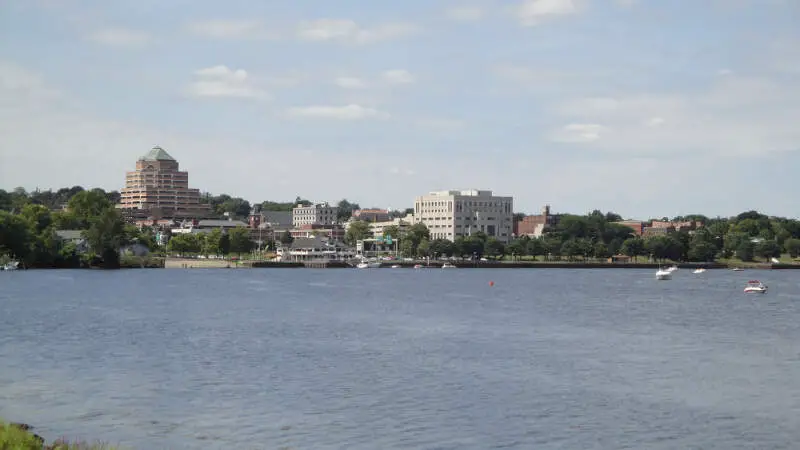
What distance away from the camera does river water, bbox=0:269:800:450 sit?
32812 millimetres

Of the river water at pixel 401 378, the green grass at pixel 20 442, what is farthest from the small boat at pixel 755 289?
the green grass at pixel 20 442

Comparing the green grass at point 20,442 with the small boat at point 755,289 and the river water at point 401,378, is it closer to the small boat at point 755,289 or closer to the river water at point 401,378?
the river water at point 401,378

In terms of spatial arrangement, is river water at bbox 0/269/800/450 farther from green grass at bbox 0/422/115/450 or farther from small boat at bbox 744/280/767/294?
small boat at bbox 744/280/767/294

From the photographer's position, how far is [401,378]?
44.3 metres

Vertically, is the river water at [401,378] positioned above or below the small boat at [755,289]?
below

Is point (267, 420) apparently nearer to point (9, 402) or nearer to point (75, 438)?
point (75, 438)

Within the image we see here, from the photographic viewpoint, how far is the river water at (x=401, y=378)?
3281cm

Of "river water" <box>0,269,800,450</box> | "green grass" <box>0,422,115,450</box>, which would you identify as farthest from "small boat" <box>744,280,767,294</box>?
"green grass" <box>0,422,115,450</box>

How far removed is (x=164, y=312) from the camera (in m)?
84.7

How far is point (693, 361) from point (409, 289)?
8699 centimetres

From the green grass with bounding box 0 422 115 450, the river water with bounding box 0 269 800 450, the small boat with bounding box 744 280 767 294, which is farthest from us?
the small boat with bounding box 744 280 767 294

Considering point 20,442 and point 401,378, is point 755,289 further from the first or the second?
point 20,442

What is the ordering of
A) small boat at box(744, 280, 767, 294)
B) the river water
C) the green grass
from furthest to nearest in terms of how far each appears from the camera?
small boat at box(744, 280, 767, 294)
the river water
the green grass

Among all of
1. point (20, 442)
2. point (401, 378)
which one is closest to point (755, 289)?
point (401, 378)
